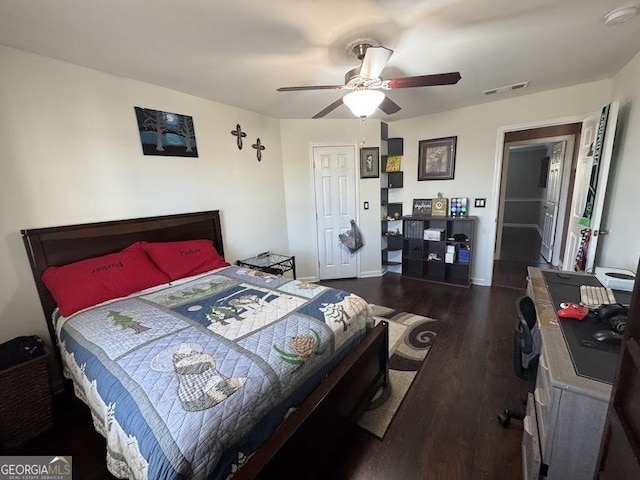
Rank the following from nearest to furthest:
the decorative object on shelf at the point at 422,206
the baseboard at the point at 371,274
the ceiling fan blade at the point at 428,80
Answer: the ceiling fan blade at the point at 428,80 < the decorative object on shelf at the point at 422,206 < the baseboard at the point at 371,274

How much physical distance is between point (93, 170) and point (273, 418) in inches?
90.4

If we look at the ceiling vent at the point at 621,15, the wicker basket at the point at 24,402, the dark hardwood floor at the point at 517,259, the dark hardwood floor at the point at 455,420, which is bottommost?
the dark hardwood floor at the point at 455,420

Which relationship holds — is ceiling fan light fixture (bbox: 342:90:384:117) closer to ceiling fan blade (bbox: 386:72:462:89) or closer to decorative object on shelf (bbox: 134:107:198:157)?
ceiling fan blade (bbox: 386:72:462:89)

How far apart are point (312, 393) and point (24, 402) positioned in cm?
178

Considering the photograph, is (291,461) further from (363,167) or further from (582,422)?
(363,167)

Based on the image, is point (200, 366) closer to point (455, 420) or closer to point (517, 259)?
point (455, 420)

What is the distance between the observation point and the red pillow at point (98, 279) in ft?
5.75

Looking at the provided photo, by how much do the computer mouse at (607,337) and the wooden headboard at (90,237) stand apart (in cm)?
302

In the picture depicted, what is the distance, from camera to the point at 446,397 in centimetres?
183

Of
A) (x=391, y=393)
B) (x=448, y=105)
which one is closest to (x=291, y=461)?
(x=391, y=393)

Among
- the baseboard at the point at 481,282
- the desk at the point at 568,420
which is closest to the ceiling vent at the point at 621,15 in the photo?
the desk at the point at 568,420

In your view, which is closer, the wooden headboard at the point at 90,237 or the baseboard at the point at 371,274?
the wooden headboard at the point at 90,237

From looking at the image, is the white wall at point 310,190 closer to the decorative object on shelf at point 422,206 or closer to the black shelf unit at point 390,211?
the black shelf unit at point 390,211

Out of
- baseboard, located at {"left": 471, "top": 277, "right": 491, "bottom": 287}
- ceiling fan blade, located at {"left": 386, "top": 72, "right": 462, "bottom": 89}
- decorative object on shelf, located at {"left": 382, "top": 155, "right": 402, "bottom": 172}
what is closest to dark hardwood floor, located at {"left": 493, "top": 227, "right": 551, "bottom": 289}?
baseboard, located at {"left": 471, "top": 277, "right": 491, "bottom": 287}
